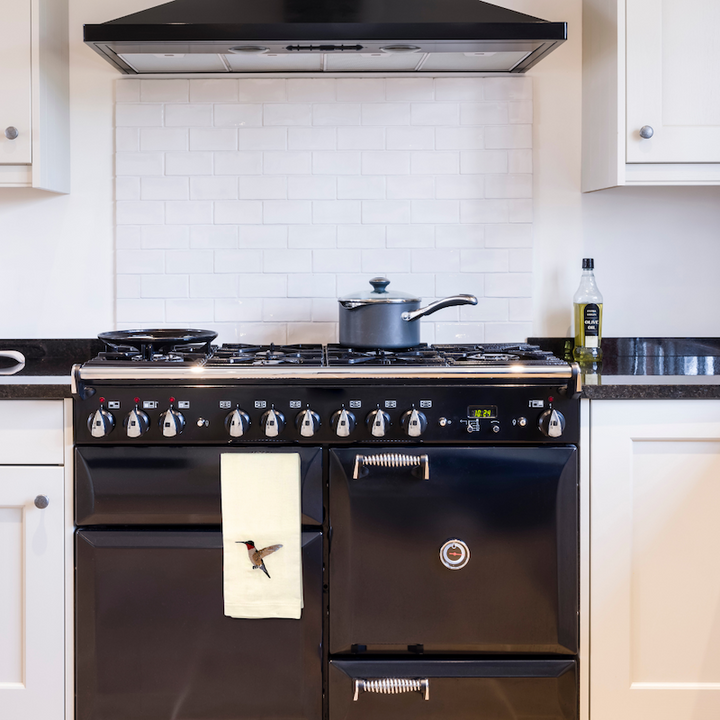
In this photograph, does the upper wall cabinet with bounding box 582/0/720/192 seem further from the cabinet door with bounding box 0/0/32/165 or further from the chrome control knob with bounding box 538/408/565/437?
the cabinet door with bounding box 0/0/32/165

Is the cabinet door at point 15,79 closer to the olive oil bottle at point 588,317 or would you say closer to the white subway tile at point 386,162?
the white subway tile at point 386,162

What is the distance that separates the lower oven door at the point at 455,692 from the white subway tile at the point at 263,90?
67.0 inches

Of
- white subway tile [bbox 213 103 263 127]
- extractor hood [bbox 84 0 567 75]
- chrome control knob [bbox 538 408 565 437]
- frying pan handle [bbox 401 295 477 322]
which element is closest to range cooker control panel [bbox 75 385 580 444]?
chrome control knob [bbox 538 408 565 437]

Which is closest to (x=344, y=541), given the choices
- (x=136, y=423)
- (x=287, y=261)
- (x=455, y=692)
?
(x=455, y=692)

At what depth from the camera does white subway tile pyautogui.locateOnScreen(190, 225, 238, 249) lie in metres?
2.35

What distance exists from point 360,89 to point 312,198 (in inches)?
15.0

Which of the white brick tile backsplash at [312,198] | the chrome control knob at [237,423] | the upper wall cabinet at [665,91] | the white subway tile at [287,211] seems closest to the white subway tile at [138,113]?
the white brick tile backsplash at [312,198]

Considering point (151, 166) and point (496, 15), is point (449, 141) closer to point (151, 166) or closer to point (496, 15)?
point (496, 15)

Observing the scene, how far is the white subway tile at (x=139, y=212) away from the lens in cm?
235

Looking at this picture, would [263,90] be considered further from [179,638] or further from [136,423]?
[179,638]

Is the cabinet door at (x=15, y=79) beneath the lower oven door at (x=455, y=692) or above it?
above

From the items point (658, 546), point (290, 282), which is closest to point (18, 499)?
point (290, 282)

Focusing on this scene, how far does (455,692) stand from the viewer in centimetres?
172

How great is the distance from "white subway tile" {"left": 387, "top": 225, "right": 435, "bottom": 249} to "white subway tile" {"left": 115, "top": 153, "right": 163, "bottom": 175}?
778 millimetres
